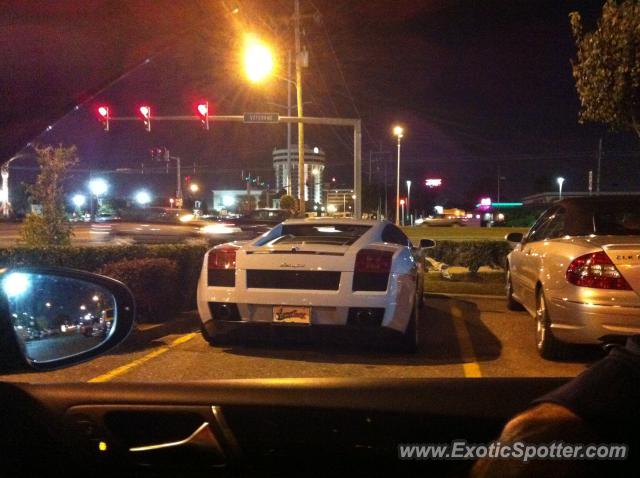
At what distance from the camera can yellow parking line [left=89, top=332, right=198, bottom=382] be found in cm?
575

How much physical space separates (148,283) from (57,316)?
19.8 feet

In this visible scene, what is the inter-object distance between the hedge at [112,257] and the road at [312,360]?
69.6 inches

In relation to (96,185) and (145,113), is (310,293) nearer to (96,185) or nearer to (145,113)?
(145,113)

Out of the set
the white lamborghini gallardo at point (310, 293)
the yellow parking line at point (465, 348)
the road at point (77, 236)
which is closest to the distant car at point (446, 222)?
the road at point (77, 236)

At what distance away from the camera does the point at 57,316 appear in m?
2.45

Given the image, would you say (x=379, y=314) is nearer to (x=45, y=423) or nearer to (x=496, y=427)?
(x=496, y=427)

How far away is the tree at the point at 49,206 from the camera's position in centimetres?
1262

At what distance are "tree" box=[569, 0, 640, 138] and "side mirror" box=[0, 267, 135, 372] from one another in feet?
32.7

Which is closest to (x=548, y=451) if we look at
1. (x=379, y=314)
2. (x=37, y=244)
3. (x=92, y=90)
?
(x=92, y=90)

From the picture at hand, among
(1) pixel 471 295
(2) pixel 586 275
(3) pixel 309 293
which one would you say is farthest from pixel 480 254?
(3) pixel 309 293

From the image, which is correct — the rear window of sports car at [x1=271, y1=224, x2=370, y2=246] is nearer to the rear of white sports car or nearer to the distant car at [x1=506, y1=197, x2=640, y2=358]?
the rear of white sports car

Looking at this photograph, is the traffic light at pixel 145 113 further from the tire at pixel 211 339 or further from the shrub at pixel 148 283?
the tire at pixel 211 339

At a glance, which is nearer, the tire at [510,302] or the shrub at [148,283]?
the shrub at [148,283]

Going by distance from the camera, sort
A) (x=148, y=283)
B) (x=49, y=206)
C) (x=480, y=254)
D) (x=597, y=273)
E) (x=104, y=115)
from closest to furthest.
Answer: (x=597, y=273)
(x=148, y=283)
(x=49, y=206)
(x=480, y=254)
(x=104, y=115)
